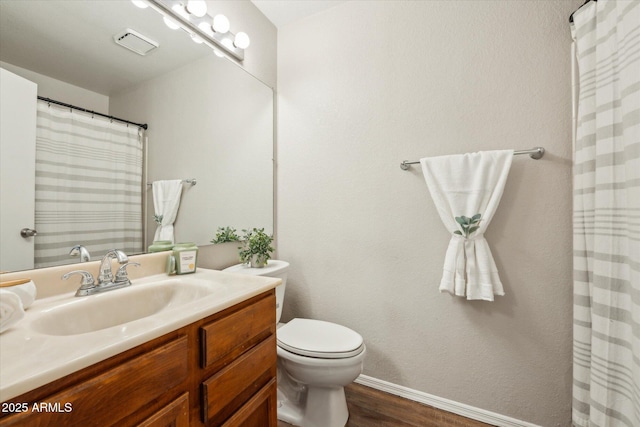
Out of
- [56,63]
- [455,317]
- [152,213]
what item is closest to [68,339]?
[152,213]

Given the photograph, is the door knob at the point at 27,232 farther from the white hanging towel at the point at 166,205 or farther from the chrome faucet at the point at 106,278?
the white hanging towel at the point at 166,205

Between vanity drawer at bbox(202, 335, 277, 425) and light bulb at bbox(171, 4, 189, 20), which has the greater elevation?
light bulb at bbox(171, 4, 189, 20)

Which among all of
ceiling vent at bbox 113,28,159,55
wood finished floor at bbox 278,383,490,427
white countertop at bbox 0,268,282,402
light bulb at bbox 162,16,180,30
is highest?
light bulb at bbox 162,16,180,30

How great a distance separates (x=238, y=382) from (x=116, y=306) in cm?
47

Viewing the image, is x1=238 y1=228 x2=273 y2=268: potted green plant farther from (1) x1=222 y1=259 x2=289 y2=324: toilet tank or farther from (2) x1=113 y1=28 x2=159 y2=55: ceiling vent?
(2) x1=113 y1=28 x2=159 y2=55: ceiling vent

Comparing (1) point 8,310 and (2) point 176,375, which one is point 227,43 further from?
(2) point 176,375

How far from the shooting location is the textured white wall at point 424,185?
1.18 meters

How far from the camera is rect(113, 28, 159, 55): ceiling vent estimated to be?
1.07 metres

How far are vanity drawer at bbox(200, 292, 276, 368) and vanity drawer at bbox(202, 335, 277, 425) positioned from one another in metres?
0.03

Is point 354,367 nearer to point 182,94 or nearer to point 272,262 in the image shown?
point 272,262

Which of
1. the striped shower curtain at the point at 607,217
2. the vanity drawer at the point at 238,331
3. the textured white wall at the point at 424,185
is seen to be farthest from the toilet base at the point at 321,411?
the striped shower curtain at the point at 607,217

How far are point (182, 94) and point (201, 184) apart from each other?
44 cm

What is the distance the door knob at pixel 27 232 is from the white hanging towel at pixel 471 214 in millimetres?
1581

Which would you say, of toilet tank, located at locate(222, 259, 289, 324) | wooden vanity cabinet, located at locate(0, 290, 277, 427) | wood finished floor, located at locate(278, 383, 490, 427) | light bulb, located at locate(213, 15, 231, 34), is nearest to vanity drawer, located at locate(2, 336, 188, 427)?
wooden vanity cabinet, located at locate(0, 290, 277, 427)
